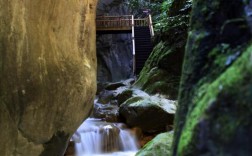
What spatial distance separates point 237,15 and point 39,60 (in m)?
3.55

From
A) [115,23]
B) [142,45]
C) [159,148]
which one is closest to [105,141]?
[159,148]

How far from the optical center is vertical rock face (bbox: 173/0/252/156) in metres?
1.13

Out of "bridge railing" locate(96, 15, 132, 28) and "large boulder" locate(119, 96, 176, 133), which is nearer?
"large boulder" locate(119, 96, 176, 133)

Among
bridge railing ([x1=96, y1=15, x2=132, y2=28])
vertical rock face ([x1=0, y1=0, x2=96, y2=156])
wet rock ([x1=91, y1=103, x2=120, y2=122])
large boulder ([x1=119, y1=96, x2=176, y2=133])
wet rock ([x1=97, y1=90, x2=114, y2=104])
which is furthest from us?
bridge railing ([x1=96, y1=15, x2=132, y2=28])

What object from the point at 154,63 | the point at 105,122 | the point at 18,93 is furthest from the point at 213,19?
the point at 154,63

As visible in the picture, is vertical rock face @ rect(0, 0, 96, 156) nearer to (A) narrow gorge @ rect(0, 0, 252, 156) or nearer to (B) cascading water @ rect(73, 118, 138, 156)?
(A) narrow gorge @ rect(0, 0, 252, 156)

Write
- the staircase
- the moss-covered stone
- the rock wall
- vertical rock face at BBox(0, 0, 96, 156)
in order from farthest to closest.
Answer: the rock wall
the staircase
vertical rock face at BBox(0, 0, 96, 156)
the moss-covered stone

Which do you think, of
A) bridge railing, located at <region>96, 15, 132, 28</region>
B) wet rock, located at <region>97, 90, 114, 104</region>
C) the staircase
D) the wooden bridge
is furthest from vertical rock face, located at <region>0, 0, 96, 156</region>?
bridge railing, located at <region>96, 15, 132, 28</region>

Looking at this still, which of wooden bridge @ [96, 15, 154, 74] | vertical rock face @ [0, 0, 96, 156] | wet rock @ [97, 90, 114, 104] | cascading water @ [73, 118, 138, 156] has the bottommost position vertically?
cascading water @ [73, 118, 138, 156]

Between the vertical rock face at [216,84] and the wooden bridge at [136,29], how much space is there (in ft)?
57.3

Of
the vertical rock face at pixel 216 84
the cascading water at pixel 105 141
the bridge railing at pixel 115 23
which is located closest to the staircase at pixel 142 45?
the bridge railing at pixel 115 23

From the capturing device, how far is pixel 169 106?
9.25 m

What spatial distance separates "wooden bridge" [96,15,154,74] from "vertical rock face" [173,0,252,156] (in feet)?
57.3

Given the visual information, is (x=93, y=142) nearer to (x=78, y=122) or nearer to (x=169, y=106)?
(x=169, y=106)
